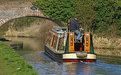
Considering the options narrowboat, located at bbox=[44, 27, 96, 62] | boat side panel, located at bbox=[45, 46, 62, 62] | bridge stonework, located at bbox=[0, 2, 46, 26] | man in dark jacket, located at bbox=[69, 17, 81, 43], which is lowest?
boat side panel, located at bbox=[45, 46, 62, 62]

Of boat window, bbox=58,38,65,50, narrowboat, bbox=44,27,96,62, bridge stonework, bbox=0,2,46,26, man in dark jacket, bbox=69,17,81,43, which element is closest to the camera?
narrowboat, bbox=44,27,96,62

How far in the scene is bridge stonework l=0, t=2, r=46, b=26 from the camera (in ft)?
117

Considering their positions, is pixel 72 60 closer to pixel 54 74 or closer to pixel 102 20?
pixel 54 74

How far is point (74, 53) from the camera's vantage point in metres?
17.1

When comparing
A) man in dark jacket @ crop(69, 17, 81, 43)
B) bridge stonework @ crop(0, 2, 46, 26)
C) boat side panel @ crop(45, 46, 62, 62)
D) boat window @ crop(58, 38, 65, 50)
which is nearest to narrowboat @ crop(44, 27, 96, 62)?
boat side panel @ crop(45, 46, 62, 62)

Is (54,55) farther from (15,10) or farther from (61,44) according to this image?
(15,10)

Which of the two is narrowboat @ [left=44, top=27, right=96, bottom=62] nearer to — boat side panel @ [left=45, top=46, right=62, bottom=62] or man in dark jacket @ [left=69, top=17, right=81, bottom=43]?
boat side panel @ [left=45, top=46, right=62, bottom=62]

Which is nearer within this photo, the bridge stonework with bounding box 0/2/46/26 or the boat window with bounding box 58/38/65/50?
the boat window with bounding box 58/38/65/50

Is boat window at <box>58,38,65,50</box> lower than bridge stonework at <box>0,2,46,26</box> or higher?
lower

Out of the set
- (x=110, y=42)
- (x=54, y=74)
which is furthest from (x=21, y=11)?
(x=54, y=74)

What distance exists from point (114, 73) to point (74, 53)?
3.48 metres

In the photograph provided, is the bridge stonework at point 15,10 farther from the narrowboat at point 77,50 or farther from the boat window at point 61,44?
the narrowboat at point 77,50

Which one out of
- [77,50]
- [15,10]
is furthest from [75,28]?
[15,10]

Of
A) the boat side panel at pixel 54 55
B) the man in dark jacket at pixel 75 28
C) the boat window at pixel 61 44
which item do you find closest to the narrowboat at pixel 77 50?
the boat side panel at pixel 54 55
